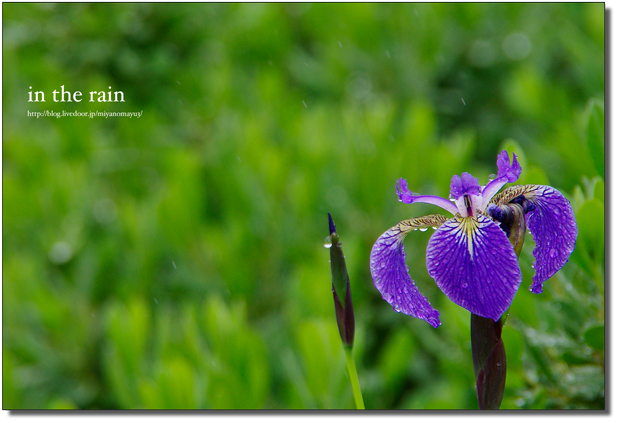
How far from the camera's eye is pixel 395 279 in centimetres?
35

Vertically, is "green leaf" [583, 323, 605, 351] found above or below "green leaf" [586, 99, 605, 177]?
below

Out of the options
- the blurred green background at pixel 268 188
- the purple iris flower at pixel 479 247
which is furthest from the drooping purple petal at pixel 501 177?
the blurred green background at pixel 268 188

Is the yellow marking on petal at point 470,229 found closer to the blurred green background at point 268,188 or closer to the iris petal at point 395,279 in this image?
the iris petal at point 395,279

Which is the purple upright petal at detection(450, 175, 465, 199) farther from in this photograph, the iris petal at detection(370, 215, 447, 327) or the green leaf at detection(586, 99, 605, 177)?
the green leaf at detection(586, 99, 605, 177)

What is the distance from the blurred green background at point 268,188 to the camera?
0.70 m

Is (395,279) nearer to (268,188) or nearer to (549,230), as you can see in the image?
(549,230)

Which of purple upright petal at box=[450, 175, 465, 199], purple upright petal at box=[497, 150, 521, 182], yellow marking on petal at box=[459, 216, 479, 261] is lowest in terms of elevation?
yellow marking on petal at box=[459, 216, 479, 261]

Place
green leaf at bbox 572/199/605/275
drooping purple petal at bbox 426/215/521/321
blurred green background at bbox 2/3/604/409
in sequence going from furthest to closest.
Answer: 1. blurred green background at bbox 2/3/604/409
2. green leaf at bbox 572/199/605/275
3. drooping purple petal at bbox 426/215/521/321

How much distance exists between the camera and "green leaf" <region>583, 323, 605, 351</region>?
21.8 inches

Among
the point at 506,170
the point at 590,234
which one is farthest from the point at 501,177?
the point at 590,234

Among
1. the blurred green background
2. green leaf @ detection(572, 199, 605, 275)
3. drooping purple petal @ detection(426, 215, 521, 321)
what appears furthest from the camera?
the blurred green background

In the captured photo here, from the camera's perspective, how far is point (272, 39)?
1500mm

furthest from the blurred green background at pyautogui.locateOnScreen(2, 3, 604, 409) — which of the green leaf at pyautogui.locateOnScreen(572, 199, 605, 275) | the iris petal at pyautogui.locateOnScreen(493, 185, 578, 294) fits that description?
the iris petal at pyautogui.locateOnScreen(493, 185, 578, 294)

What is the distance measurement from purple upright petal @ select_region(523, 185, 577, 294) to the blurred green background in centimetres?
14
